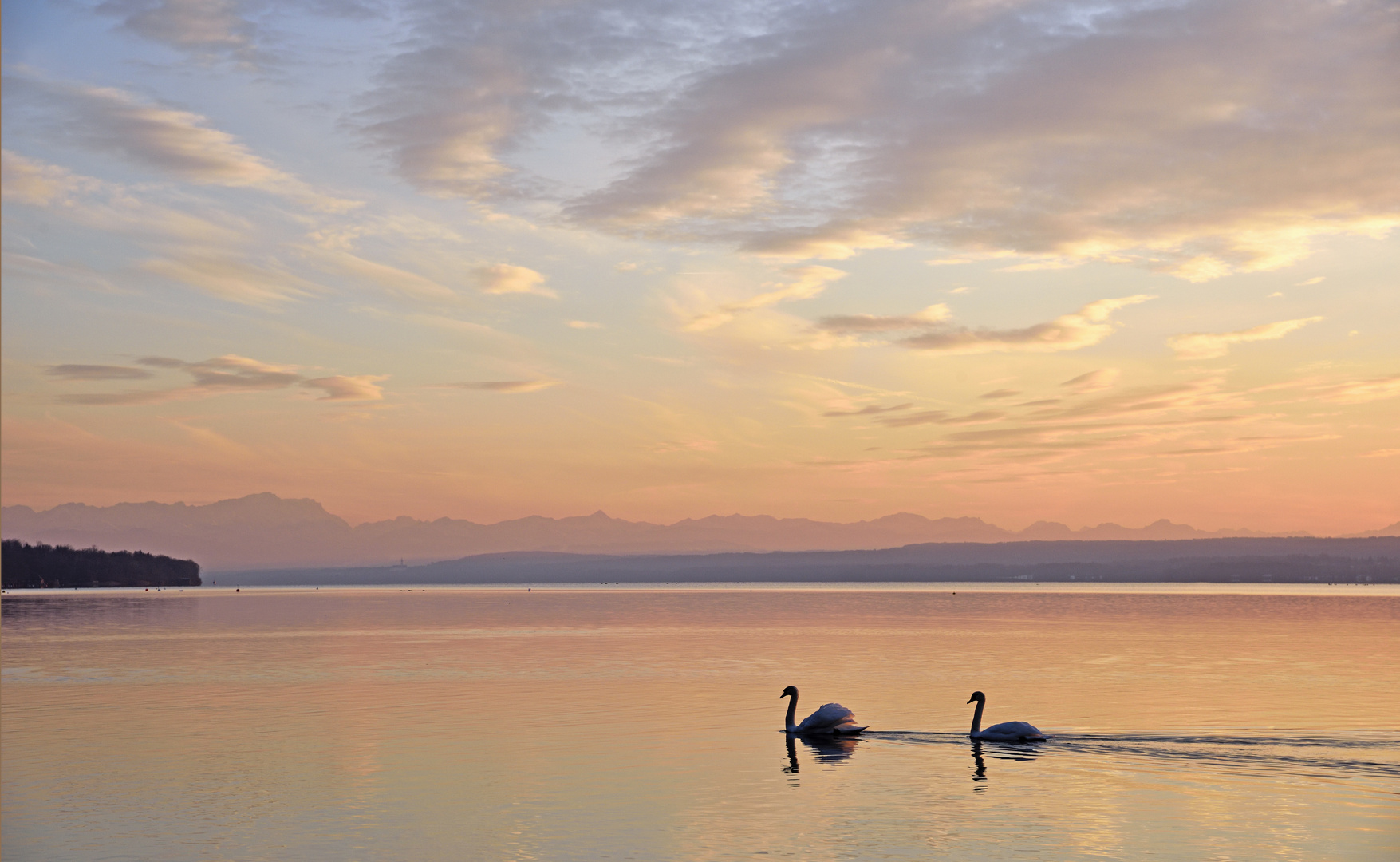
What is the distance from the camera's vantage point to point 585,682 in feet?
174

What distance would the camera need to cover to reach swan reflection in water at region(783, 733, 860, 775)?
33188mm

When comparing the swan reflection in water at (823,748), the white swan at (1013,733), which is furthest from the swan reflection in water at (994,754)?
the swan reflection in water at (823,748)

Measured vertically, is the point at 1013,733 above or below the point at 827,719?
below

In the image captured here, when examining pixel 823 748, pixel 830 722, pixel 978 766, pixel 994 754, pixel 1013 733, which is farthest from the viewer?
pixel 830 722

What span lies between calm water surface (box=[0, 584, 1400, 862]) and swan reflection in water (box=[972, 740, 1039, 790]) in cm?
13

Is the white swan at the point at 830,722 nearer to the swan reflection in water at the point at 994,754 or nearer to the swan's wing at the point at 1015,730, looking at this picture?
the swan reflection in water at the point at 994,754

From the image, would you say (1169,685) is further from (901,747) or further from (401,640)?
(401,640)

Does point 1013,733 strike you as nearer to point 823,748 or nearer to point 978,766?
point 978,766

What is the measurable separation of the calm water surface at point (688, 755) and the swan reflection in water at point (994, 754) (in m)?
0.13

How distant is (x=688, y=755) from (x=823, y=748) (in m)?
4.22

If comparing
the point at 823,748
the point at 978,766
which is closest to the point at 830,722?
the point at 823,748

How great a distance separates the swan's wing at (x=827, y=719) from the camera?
120 ft

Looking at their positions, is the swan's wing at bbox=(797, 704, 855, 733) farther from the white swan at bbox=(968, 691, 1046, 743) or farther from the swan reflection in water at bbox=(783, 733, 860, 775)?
the white swan at bbox=(968, 691, 1046, 743)

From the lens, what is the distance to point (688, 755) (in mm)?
33562
